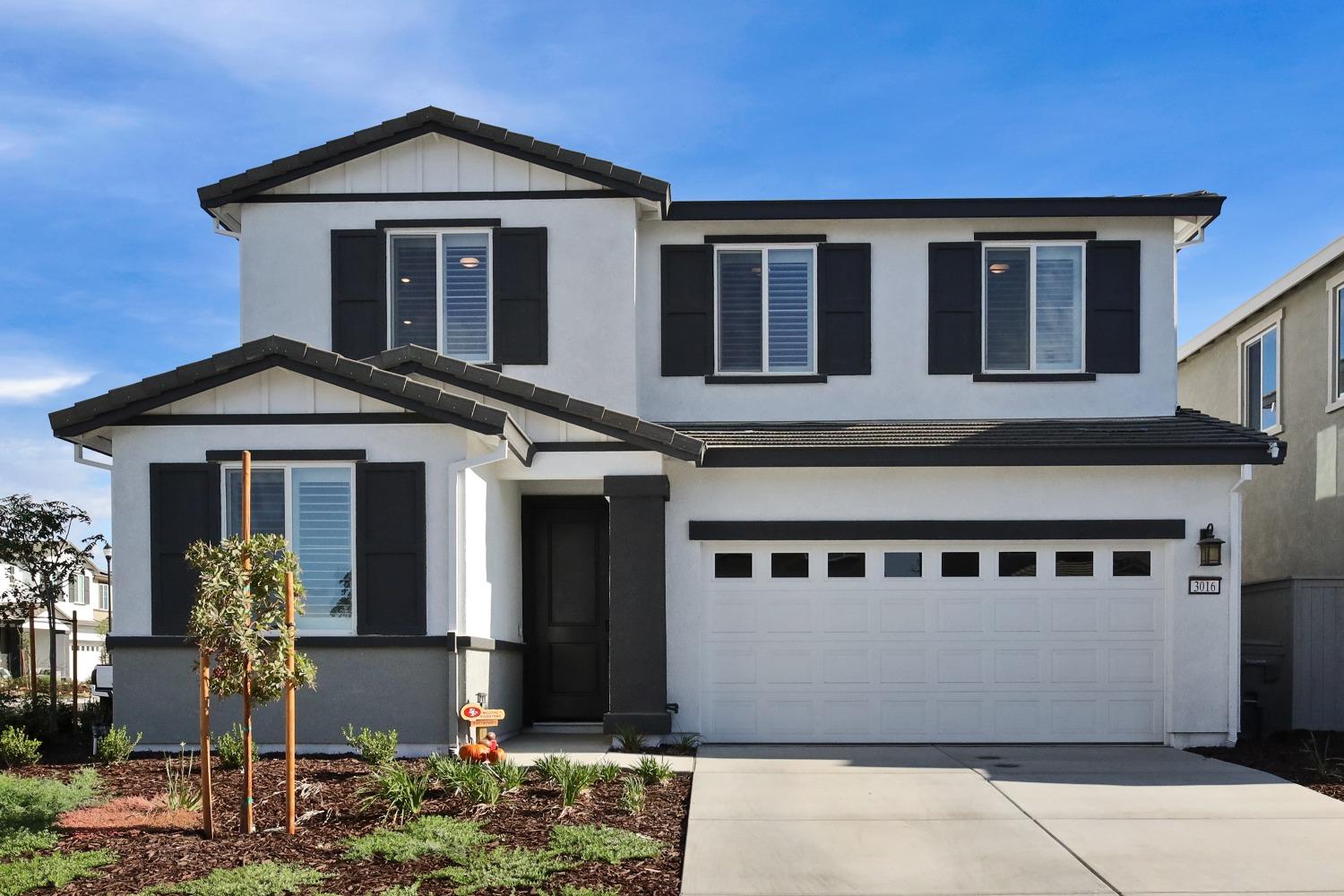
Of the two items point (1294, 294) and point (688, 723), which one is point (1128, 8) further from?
point (688, 723)

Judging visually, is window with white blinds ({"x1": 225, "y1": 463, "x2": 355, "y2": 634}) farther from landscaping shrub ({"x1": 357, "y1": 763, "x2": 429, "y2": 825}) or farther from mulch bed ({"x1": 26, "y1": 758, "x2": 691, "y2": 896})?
landscaping shrub ({"x1": 357, "y1": 763, "x2": 429, "y2": 825})

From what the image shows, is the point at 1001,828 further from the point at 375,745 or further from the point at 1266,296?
the point at 1266,296

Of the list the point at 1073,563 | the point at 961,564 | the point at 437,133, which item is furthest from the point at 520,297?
the point at 1073,563

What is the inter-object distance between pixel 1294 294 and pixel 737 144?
838cm

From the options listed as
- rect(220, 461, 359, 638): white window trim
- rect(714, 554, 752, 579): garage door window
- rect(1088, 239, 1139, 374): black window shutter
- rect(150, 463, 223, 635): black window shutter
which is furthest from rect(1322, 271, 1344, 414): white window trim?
rect(150, 463, 223, 635): black window shutter

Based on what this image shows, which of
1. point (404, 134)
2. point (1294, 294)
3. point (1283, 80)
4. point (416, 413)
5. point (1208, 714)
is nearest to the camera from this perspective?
point (416, 413)

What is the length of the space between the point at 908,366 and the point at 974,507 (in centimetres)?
190

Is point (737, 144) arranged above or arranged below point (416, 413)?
above

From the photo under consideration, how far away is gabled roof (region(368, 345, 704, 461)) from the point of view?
11727mm

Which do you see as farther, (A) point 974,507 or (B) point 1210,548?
(A) point 974,507

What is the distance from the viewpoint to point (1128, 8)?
1253cm

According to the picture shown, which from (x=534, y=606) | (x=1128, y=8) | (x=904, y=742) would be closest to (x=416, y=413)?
(x=534, y=606)

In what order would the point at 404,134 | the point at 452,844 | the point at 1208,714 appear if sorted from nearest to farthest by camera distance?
the point at 452,844
the point at 1208,714
the point at 404,134

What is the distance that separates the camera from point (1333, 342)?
15.6m
